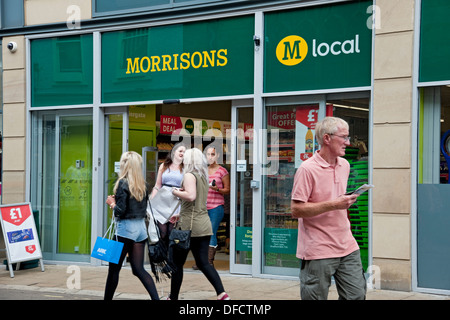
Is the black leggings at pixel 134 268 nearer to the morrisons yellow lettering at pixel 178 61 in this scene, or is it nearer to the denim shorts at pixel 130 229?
the denim shorts at pixel 130 229

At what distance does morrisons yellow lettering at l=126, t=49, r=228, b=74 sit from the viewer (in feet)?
34.7

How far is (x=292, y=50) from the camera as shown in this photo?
9.88 meters

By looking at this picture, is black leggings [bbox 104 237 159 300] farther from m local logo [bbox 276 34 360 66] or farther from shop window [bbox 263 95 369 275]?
m local logo [bbox 276 34 360 66]

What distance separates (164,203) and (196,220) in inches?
79.0

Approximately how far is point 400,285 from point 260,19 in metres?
4.34

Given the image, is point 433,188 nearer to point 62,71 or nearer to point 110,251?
point 110,251

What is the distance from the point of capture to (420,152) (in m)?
8.91

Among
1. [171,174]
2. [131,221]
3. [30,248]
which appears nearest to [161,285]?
[171,174]

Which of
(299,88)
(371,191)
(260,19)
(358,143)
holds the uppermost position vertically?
(260,19)

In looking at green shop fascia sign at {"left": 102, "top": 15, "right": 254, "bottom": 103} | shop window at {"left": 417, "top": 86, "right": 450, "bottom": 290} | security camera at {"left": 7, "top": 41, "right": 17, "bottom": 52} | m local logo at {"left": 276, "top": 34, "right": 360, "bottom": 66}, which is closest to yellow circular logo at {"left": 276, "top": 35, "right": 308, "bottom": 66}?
m local logo at {"left": 276, "top": 34, "right": 360, "bottom": 66}

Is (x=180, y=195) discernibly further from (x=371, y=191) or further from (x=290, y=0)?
(x=290, y=0)

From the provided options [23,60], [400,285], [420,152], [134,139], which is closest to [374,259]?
[400,285]

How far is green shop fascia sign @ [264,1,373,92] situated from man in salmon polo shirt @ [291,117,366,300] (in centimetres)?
429

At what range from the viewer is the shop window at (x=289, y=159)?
9.49 m
